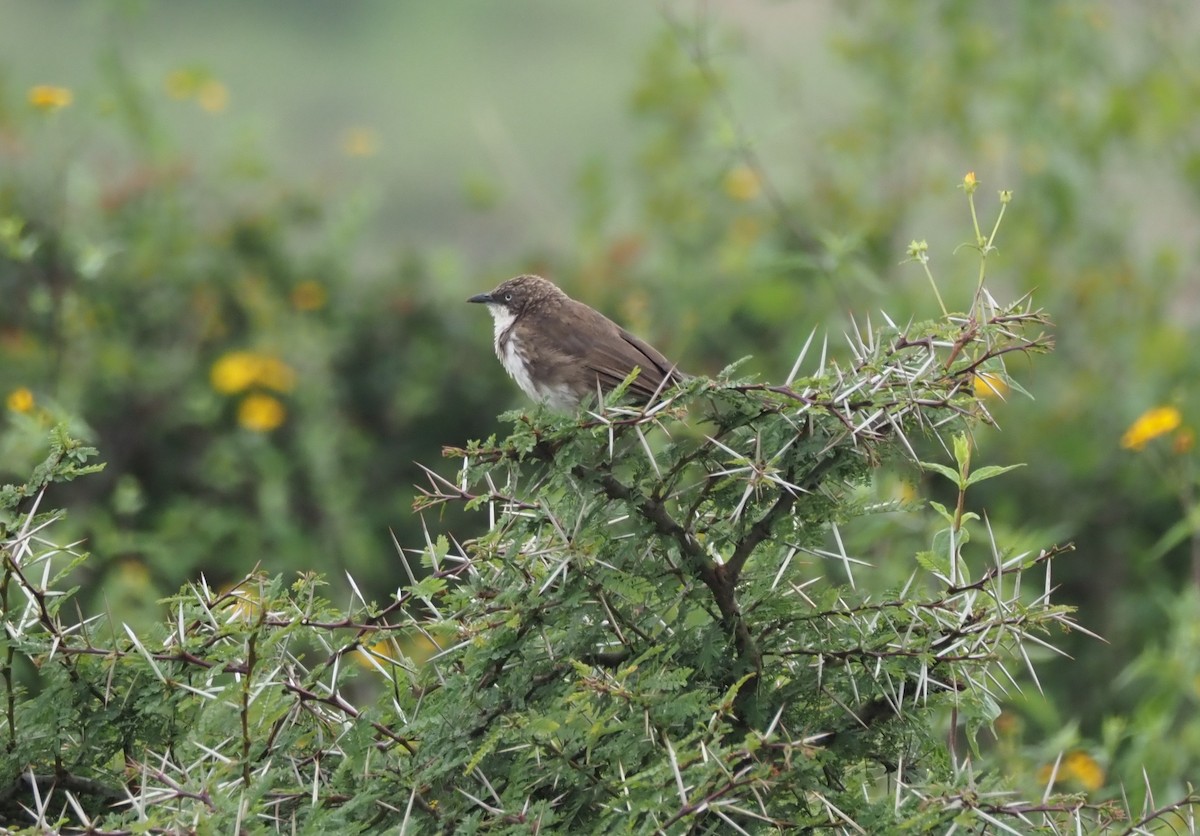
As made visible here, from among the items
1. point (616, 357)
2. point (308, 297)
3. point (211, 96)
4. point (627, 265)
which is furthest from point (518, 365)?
point (211, 96)

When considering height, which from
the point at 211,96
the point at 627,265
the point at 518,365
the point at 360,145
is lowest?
the point at 627,265

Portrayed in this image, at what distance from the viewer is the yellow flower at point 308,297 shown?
820 centimetres

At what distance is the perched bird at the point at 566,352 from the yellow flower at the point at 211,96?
4212mm

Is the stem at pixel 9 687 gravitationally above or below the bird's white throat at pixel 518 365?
above

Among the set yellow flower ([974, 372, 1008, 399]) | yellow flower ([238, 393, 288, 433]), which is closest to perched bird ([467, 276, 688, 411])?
yellow flower ([974, 372, 1008, 399])

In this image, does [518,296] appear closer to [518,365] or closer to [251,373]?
[518,365]

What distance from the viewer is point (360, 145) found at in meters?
9.09

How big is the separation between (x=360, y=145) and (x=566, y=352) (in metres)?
4.75

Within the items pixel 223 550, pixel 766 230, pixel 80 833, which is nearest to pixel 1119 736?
pixel 80 833

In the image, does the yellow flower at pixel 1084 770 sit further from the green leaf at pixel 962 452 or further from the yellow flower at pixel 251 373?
the yellow flower at pixel 251 373

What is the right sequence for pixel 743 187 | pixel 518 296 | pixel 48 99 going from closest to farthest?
pixel 518 296, pixel 48 99, pixel 743 187

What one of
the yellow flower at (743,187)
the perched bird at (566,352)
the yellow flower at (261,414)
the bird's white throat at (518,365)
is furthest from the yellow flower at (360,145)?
the perched bird at (566,352)

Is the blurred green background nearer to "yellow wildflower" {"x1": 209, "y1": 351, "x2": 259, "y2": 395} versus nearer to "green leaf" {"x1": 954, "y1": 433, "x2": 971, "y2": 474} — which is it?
"yellow wildflower" {"x1": 209, "y1": 351, "x2": 259, "y2": 395}

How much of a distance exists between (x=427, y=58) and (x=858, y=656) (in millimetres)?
10087
